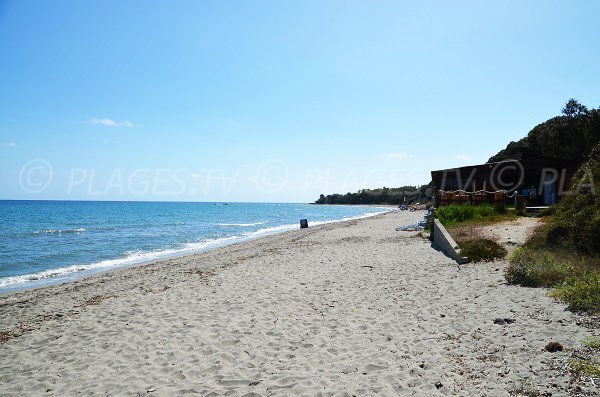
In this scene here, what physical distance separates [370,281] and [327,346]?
12.9ft

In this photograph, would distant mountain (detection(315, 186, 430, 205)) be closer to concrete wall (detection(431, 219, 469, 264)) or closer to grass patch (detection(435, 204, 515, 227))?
grass patch (detection(435, 204, 515, 227))

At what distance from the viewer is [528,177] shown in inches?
896

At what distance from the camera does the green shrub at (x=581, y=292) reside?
16.8 ft

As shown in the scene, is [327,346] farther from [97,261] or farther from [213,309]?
[97,261]

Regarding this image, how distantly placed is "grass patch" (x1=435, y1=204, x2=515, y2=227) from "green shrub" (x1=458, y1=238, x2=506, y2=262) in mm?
5492

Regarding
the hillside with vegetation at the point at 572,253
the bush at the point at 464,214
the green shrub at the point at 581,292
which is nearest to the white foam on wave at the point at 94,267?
the bush at the point at 464,214

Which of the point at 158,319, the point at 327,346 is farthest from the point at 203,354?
the point at 158,319

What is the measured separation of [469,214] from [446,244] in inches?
232

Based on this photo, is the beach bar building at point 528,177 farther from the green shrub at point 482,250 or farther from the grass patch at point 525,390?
the grass patch at point 525,390

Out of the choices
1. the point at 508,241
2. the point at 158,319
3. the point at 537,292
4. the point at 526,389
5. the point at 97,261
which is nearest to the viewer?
the point at 526,389

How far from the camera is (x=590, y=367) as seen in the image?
3562mm

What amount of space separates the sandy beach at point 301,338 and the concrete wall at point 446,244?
0.64 metres

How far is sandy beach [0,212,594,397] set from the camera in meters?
4.12

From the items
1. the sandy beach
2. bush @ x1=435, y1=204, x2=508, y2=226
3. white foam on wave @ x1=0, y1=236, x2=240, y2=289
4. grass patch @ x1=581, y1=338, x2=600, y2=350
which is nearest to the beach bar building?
bush @ x1=435, y1=204, x2=508, y2=226
